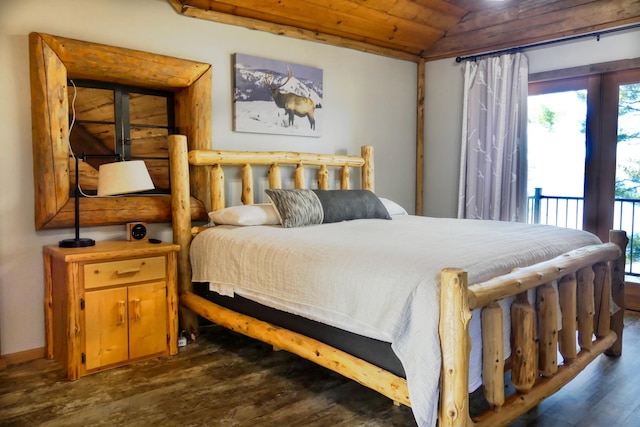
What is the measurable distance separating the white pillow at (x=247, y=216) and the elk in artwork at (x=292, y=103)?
103 cm

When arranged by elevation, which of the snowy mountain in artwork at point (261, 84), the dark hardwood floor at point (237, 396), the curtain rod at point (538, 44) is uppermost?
the curtain rod at point (538, 44)

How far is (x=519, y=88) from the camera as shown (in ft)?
13.8

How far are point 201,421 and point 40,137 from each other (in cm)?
184

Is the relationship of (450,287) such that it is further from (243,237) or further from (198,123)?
(198,123)

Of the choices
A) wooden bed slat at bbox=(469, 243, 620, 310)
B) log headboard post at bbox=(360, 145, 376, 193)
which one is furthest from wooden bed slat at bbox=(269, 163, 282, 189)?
wooden bed slat at bbox=(469, 243, 620, 310)

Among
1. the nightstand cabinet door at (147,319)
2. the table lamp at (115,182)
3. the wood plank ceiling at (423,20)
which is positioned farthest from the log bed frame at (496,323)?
the wood plank ceiling at (423,20)

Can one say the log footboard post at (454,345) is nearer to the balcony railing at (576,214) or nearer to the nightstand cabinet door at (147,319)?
the nightstand cabinet door at (147,319)

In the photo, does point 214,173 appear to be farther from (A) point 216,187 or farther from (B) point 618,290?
(B) point 618,290

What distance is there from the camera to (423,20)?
14.4ft

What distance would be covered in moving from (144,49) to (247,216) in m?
1.30

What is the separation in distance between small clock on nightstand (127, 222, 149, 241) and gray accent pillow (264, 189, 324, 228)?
2.69 feet

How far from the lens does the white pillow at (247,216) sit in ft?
10.00

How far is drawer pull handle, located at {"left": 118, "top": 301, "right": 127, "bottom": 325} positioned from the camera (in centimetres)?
264

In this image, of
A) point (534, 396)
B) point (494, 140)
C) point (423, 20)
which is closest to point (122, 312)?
point (534, 396)
